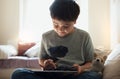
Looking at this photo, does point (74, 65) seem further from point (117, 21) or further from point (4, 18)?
point (4, 18)

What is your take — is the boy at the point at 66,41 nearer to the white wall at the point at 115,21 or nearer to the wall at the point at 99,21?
the white wall at the point at 115,21

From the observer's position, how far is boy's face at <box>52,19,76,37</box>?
1554 millimetres

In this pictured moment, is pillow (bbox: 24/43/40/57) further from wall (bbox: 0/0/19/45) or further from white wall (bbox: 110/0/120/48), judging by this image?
white wall (bbox: 110/0/120/48)

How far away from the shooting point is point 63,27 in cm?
157

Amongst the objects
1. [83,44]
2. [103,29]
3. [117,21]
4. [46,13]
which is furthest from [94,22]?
[83,44]

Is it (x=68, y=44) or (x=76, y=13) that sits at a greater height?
(x=76, y=13)

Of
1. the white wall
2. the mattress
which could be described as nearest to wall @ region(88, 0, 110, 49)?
the white wall

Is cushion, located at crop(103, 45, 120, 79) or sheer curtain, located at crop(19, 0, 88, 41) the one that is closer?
cushion, located at crop(103, 45, 120, 79)

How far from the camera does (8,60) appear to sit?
118 inches

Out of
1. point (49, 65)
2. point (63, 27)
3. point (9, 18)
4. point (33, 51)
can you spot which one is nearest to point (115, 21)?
point (33, 51)

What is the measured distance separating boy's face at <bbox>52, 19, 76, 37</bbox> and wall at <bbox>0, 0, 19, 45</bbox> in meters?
2.37

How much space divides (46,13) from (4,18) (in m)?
0.72

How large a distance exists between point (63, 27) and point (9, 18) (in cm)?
246

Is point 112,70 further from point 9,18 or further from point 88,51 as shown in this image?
point 9,18
